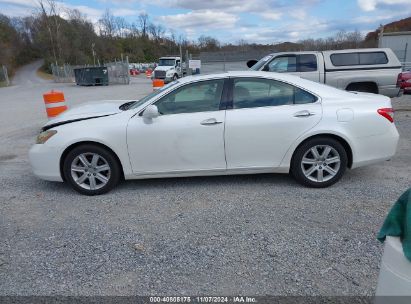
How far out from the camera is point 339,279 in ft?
8.09

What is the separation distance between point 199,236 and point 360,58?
8.23 metres

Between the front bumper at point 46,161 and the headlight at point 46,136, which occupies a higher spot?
the headlight at point 46,136

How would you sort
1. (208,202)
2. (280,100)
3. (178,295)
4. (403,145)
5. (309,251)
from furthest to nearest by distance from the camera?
(403,145), (280,100), (208,202), (309,251), (178,295)

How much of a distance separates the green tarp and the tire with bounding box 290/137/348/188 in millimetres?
2483

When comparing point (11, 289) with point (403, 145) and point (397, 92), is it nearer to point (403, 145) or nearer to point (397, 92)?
point (403, 145)

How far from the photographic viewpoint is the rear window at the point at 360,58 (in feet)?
29.5

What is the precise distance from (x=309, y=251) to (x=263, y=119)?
69.2 inches

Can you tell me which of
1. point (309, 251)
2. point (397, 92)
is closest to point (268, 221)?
point (309, 251)

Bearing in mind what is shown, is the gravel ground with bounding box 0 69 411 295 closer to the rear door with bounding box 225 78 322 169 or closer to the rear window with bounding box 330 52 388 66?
the rear door with bounding box 225 78 322 169

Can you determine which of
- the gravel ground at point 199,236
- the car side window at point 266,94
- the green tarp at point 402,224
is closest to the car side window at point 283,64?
the gravel ground at point 199,236

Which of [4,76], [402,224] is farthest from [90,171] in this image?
[4,76]

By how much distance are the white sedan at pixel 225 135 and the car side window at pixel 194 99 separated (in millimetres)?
13

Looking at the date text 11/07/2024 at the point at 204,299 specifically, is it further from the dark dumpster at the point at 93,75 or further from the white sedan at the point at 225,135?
the dark dumpster at the point at 93,75

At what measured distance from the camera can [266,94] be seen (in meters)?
4.14
